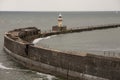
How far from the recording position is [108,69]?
26469 millimetres

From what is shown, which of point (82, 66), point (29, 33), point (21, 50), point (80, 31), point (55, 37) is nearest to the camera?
point (82, 66)

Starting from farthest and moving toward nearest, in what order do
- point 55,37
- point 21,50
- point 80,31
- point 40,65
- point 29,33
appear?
point 80,31
point 55,37
point 29,33
point 21,50
point 40,65

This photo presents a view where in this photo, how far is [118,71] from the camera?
25.9m

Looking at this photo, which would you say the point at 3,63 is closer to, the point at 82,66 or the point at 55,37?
the point at 82,66

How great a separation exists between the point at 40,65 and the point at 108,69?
8.96 metres

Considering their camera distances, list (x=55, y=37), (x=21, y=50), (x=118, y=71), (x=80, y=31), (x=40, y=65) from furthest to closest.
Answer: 1. (x=80, y=31)
2. (x=55, y=37)
3. (x=21, y=50)
4. (x=40, y=65)
5. (x=118, y=71)

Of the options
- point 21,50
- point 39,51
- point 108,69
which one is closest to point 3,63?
point 21,50

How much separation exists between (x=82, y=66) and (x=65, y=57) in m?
2.34

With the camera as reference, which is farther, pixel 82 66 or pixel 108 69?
pixel 82 66

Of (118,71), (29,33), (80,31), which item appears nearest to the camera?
(118,71)

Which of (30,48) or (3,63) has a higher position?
(30,48)

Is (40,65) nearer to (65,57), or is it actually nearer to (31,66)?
(31,66)

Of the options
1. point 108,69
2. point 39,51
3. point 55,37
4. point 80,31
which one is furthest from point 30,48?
point 80,31

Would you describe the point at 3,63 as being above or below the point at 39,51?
below
